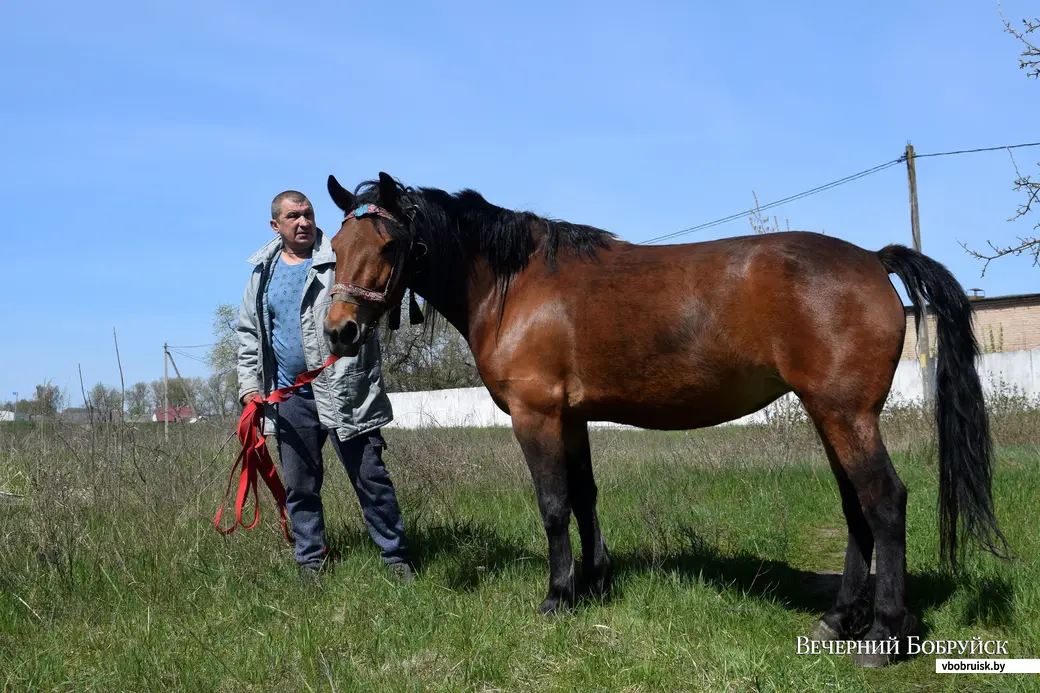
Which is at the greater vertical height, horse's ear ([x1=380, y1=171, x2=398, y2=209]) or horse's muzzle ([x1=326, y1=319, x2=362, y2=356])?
horse's ear ([x1=380, y1=171, x2=398, y2=209])

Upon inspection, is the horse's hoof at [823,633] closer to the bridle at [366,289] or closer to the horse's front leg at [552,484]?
the horse's front leg at [552,484]

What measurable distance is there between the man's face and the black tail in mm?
3402

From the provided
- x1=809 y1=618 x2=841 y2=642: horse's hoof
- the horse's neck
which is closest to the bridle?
the horse's neck

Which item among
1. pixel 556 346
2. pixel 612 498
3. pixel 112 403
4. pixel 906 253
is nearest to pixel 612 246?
pixel 556 346

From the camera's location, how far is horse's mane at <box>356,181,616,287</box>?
428 cm

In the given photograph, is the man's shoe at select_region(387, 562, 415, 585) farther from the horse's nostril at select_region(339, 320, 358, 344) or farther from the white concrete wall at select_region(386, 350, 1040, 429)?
the white concrete wall at select_region(386, 350, 1040, 429)

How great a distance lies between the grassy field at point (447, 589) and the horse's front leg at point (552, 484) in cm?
16

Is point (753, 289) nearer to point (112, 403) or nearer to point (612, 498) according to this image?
point (612, 498)

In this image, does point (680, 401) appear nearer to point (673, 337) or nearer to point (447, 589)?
point (673, 337)

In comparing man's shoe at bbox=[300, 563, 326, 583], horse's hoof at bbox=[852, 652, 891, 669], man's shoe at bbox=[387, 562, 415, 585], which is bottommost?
horse's hoof at bbox=[852, 652, 891, 669]

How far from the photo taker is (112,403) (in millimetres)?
6441

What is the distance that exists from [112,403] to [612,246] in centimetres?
465

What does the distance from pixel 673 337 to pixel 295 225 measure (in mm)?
2494

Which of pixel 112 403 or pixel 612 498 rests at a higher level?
pixel 112 403
